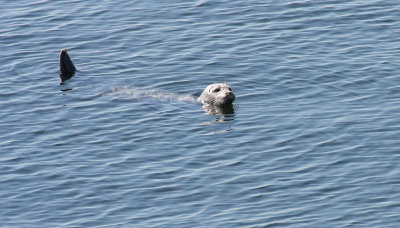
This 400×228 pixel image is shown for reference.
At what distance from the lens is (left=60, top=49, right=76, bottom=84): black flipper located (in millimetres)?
21500

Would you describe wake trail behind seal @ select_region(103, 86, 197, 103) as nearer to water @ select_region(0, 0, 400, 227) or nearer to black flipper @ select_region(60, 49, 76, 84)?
water @ select_region(0, 0, 400, 227)

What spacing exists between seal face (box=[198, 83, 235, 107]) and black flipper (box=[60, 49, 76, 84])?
11.9ft

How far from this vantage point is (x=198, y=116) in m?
19.4

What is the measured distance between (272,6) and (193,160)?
1050 centimetres

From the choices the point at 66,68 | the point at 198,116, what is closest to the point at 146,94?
the point at 198,116

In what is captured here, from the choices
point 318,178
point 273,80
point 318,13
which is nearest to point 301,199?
point 318,178

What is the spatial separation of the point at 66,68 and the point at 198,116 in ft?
13.6

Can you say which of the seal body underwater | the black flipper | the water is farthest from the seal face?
the black flipper

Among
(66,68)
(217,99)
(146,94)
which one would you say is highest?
(66,68)

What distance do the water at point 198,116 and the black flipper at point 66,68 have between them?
0.32 meters

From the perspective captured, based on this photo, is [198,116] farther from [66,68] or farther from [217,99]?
[66,68]

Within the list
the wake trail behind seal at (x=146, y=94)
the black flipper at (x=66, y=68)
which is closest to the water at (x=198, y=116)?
the wake trail behind seal at (x=146, y=94)

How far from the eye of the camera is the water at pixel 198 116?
1483cm

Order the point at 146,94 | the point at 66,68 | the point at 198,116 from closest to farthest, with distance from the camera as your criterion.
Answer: the point at 198,116, the point at 146,94, the point at 66,68
